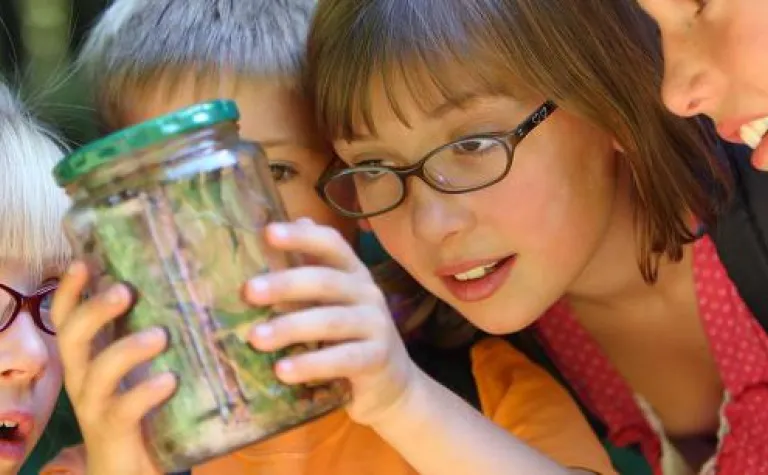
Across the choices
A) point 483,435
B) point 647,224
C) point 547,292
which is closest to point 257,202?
point 483,435

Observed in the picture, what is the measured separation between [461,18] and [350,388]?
1.36 feet

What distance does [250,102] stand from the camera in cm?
106

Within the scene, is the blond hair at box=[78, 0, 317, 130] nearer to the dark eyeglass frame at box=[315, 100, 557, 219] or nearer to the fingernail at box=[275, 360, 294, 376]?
the dark eyeglass frame at box=[315, 100, 557, 219]

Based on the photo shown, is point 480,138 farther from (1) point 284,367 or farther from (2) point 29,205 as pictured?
(2) point 29,205

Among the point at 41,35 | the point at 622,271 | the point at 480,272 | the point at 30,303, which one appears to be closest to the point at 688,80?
the point at 480,272

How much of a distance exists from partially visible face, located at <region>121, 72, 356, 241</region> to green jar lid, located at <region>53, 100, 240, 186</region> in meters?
0.39

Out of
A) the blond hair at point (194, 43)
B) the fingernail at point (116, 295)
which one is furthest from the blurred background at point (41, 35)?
the fingernail at point (116, 295)

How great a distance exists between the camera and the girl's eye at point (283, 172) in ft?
3.61

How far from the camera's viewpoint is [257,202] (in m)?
0.71

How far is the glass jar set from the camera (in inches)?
26.4

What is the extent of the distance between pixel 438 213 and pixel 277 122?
0.22 meters

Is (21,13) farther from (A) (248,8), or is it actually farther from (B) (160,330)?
(B) (160,330)

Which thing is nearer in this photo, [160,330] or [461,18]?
[160,330]

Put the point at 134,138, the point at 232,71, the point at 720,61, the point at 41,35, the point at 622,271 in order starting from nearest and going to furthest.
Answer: the point at 134,138 < the point at 720,61 < the point at 232,71 < the point at 622,271 < the point at 41,35
